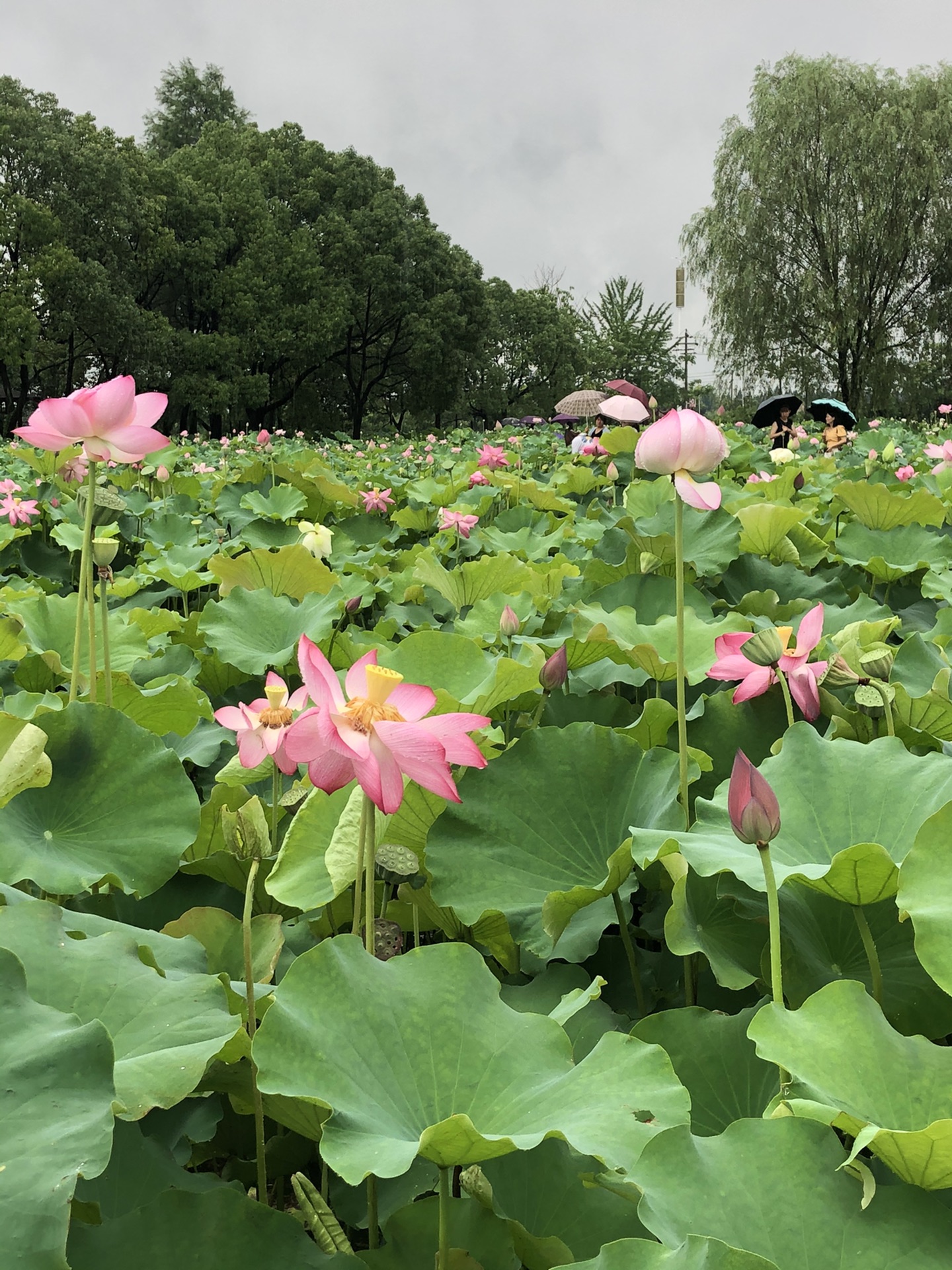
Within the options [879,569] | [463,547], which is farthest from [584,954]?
[463,547]

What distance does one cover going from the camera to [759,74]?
16.1 m

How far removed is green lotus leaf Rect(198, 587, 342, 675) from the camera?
4.62 feet

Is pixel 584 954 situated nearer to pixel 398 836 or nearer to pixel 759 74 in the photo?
pixel 398 836

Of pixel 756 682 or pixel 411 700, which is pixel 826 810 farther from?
pixel 411 700

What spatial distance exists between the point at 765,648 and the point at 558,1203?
A: 0.50 meters

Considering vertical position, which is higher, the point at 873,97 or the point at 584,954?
the point at 873,97

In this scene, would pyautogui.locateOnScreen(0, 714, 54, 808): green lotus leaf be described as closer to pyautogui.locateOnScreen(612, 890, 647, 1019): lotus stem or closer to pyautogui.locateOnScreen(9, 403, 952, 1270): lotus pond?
pyautogui.locateOnScreen(9, 403, 952, 1270): lotus pond

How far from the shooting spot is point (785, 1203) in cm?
46

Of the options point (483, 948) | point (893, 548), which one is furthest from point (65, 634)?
point (893, 548)

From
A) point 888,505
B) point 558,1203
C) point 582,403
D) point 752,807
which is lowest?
point 558,1203

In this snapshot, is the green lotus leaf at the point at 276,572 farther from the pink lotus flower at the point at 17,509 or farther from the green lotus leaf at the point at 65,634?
the pink lotus flower at the point at 17,509

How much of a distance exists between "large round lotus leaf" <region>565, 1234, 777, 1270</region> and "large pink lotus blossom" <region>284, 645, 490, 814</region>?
0.86 feet

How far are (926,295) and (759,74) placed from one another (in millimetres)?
5272

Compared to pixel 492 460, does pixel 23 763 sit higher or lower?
lower
